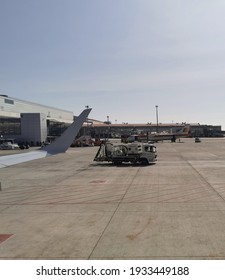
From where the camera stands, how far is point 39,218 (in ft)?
44.1

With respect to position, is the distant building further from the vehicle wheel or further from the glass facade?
the vehicle wheel

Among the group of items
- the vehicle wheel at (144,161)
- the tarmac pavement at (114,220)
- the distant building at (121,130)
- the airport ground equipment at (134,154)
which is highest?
the distant building at (121,130)

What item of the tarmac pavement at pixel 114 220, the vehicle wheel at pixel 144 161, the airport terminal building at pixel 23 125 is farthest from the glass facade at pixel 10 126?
the tarmac pavement at pixel 114 220

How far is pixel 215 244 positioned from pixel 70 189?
39.1 feet

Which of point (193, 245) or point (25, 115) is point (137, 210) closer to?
point (193, 245)

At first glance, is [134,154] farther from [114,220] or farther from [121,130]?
[121,130]

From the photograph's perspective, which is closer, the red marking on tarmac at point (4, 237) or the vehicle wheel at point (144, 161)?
the red marking on tarmac at point (4, 237)

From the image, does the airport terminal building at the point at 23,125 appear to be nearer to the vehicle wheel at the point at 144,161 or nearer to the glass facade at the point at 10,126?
the glass facade at the point at 10,126

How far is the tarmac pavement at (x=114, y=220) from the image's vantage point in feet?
31.0

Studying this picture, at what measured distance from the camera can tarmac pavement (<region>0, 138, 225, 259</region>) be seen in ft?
31.0

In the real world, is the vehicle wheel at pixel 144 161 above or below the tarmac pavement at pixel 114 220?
above

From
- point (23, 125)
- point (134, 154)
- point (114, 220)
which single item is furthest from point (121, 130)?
point (114, 220)

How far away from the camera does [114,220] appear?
42.3ft

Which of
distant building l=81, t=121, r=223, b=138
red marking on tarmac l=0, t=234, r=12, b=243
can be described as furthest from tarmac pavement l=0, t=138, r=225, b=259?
distant building l=81, t=121, r=223, b=138
